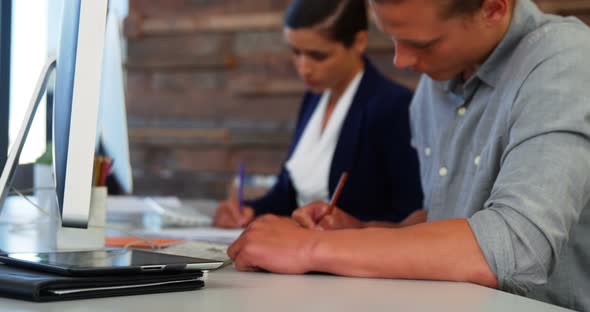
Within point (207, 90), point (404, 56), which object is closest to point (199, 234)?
point (404, 56)

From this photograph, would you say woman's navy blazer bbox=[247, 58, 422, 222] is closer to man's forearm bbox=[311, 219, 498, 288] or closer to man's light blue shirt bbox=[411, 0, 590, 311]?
man's light blue shirt bbox=[411, 0, 590, 311]

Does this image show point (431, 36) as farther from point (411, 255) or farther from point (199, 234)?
point (199, 234)

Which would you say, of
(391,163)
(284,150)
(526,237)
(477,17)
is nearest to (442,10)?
(477,17)

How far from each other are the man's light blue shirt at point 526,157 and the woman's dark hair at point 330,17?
82 centimetres

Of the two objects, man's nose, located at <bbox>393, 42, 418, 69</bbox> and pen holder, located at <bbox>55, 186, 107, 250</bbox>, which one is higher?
man's nose, located at <bbox>393, 42, 418, 69</bbox>

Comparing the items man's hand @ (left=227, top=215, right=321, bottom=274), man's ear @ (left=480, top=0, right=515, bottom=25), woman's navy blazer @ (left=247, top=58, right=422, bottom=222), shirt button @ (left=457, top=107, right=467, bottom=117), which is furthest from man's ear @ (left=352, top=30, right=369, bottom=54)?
man's hand @ (left=227, top=215, right=321, bottom=274)

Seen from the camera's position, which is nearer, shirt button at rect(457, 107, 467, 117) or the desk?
the desk

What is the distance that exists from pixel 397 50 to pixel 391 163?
0.91 m

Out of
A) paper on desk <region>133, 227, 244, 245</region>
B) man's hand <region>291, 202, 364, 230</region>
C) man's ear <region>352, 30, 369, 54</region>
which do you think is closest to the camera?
man's hand <region>291, 202, 364, 230</region>

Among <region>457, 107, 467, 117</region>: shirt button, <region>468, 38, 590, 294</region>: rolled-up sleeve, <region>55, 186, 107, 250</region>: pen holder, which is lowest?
<region>55, 186, 107, 250</region>: pen holder

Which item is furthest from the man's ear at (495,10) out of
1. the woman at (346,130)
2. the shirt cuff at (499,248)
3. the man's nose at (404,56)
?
the woman at (346,130)

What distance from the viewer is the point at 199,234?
1653 millimetres

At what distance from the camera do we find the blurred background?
3988 mm

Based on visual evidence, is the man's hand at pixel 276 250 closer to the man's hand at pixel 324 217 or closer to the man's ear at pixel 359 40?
the man's hand at pixel 324 217
